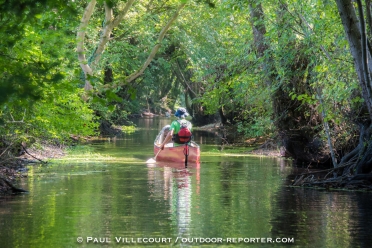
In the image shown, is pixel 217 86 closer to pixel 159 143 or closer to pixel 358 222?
pixel 159 143

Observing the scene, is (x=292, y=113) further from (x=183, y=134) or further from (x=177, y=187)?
(x=177, y=187)

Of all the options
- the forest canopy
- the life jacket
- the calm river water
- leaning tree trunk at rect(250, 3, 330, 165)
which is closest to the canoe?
the life jacket

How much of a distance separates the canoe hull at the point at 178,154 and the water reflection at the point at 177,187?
1.49ft

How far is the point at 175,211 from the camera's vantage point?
12188 mm

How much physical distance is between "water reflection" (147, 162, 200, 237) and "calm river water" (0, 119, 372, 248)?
22 millimetres

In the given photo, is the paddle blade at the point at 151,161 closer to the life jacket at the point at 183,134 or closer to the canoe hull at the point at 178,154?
the canoe hull at the point at 178,154

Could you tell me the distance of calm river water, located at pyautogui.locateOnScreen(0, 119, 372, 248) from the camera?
31.4 ft

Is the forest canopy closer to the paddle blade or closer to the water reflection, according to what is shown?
the water reflection

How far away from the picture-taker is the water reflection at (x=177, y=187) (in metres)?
11.4

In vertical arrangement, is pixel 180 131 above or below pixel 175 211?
above

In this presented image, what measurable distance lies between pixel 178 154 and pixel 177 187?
7981 millimetres

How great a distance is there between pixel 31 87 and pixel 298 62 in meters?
14.0

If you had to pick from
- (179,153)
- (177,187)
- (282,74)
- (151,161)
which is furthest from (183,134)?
(177,187)

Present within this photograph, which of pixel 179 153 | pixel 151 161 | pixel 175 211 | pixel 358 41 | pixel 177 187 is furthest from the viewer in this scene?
pixel 179 153
